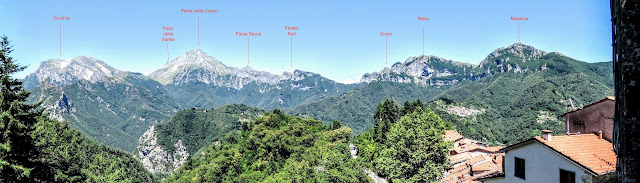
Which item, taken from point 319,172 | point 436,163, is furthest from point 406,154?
point 319,172

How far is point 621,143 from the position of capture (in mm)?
3033

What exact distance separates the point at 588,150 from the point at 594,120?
3341mm

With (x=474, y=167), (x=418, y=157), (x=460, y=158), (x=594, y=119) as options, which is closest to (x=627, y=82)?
(x=594, y=119)

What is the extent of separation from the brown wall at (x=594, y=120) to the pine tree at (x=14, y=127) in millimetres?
30859

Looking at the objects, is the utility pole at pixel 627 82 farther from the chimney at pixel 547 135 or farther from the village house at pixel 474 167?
the village house at pixel 474 167

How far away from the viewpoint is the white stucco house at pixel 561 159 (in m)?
17.1

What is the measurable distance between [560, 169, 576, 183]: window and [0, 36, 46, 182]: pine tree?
92.1ft

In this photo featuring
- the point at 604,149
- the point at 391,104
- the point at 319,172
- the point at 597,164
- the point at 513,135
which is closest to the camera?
the point at 597,164

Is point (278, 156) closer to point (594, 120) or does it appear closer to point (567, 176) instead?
point (594, 120)

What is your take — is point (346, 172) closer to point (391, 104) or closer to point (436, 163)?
point (436, 163)

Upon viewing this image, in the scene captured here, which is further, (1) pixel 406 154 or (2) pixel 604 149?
(1) pixel 406 154

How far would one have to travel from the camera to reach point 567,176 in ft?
59.2

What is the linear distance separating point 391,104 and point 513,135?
132 metres

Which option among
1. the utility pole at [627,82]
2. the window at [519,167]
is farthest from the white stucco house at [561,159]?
the utility pole at [627,82]
